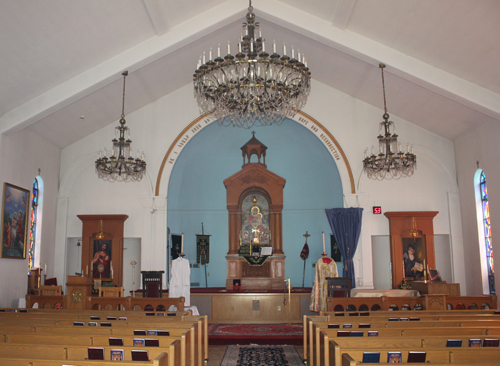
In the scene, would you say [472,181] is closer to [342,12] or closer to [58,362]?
[342,12]

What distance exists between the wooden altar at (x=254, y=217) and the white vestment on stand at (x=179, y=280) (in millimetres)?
3057

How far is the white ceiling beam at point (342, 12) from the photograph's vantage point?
27.1 feet

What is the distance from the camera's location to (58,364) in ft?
10.9

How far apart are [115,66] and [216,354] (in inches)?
233

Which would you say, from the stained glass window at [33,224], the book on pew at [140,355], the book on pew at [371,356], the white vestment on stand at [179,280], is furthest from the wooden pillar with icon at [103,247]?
the book on pew at [371,356]

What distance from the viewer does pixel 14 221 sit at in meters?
9.55

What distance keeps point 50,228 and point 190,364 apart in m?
7.57

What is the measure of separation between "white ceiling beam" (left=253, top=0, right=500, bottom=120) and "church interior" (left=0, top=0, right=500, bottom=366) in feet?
0.12

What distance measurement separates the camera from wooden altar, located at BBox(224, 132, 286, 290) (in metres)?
12.5

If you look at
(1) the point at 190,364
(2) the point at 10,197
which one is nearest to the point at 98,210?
(2) the point at 10,197

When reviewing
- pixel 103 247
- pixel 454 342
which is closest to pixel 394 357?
pixel 454 342

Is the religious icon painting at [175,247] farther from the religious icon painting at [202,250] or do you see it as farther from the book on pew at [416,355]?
the book on pew at [416,355]

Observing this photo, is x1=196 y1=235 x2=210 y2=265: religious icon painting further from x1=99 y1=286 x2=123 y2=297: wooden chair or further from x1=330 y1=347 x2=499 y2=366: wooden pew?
x1=330 y1=347 x2=499 y2=366: wooden pew

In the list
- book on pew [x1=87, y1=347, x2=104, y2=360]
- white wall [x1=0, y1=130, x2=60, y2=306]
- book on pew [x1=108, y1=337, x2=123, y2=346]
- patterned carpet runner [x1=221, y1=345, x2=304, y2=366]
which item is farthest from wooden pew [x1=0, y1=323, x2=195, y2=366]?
white wall [x1=0, y1=130, x2=60, y2=306]
